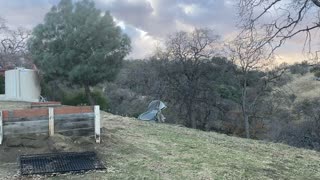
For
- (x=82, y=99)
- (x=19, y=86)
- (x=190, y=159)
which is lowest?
(x=190, y=159)

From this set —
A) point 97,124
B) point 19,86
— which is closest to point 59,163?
point 97,124

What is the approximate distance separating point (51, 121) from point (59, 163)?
0.93m

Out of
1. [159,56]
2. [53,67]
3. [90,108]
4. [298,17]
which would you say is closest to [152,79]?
[159,56]

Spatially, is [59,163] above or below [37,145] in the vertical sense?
below

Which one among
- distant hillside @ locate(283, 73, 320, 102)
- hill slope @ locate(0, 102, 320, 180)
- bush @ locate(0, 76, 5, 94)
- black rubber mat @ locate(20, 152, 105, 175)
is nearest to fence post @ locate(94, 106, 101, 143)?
hill slope @ locate(0, 102, 320, 180)

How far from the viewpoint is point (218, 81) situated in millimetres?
28234

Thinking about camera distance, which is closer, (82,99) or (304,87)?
(82,99)

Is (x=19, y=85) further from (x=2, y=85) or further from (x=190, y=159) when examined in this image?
(x=190, y=159)

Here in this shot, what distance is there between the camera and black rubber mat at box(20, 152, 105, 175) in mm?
5145

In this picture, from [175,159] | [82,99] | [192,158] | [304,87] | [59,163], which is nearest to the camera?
[59,163]

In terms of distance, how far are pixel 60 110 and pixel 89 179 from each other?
1.65 metres

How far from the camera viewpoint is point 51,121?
242 inches

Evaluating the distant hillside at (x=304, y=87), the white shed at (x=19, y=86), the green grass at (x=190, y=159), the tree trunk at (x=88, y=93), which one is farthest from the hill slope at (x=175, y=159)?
the distant hillside at (x=304, y=87)

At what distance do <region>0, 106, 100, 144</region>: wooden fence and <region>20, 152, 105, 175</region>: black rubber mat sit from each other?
0.55 meters
